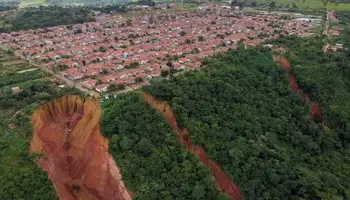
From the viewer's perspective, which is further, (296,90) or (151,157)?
(296,90)

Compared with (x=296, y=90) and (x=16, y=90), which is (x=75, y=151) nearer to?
(x=16, y=90)

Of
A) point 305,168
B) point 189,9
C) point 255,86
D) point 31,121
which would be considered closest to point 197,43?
point 255,86

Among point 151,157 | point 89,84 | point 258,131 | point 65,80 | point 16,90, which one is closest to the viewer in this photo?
point 151,157

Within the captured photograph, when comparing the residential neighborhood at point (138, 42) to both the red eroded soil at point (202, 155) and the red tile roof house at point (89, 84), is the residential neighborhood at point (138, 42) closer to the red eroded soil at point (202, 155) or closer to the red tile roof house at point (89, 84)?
the red tile roof house at point (89, 84)

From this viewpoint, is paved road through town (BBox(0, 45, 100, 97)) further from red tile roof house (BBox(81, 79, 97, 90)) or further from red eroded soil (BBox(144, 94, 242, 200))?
red eroded soil (BBox(144, 94, 242, 200))

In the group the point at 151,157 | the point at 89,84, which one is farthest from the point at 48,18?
the point at 151,157

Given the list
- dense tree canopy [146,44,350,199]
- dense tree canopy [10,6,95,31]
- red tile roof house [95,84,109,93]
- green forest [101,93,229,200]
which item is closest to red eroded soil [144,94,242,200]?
dense tree canopy [146,44,350,199]
